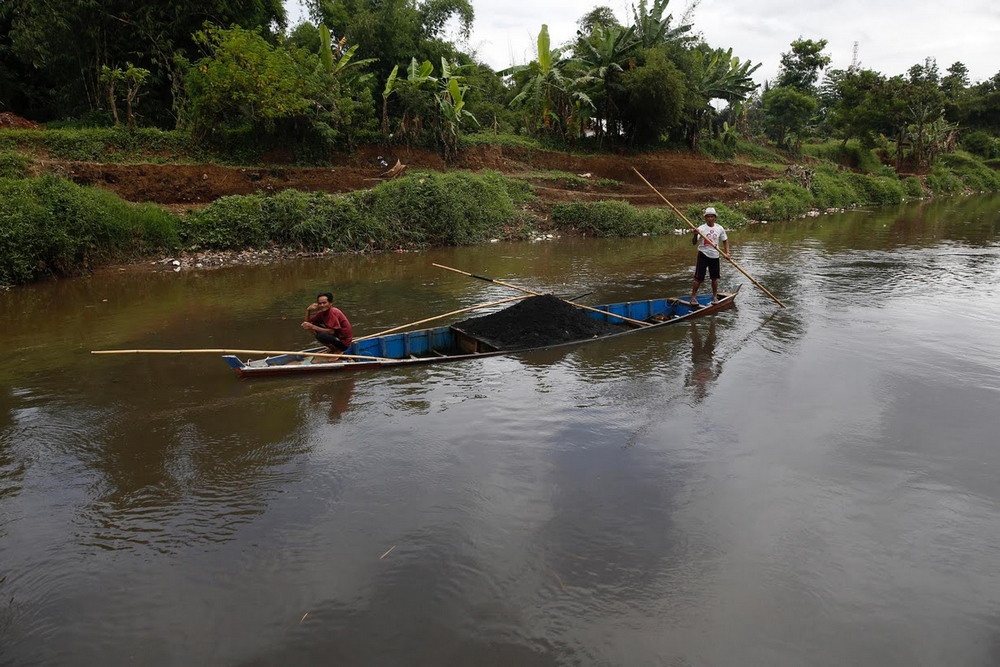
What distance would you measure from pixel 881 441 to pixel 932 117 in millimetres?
41713

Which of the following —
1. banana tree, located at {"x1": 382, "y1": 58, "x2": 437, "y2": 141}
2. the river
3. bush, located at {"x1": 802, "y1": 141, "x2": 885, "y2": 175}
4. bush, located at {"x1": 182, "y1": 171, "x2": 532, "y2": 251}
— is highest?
banana tree, located at {"x1": 382, "y1": 58, "x2": 437, "y2": 141}

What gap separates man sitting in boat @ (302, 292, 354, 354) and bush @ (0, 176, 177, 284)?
8346 millimetres

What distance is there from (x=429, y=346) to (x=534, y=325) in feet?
5.18

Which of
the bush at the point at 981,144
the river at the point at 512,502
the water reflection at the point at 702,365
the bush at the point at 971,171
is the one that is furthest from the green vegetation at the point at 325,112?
the bush at the point at 981,144

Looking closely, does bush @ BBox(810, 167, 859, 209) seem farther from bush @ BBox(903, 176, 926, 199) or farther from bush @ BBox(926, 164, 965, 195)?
bush @ BBox(926, 164, 965, 195)

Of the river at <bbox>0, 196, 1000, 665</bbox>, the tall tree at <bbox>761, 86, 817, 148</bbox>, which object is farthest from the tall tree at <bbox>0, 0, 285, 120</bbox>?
the tall tree at <bbox>761, 86, 817, 148</bbox>

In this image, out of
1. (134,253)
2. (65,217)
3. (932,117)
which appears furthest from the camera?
(932,117)

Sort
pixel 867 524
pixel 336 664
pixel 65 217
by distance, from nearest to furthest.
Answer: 1. pixel 336 664
2. pixel 867 524
3. pixel 65 217

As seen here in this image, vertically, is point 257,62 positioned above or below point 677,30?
below

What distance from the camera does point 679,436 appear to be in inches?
260

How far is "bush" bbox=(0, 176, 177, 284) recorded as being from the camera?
12.6m

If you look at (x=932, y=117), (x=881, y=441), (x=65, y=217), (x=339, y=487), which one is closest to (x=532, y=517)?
(x=339, y=487)

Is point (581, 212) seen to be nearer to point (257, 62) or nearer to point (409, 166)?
point (409, 166)

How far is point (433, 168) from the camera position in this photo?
23375 mm
